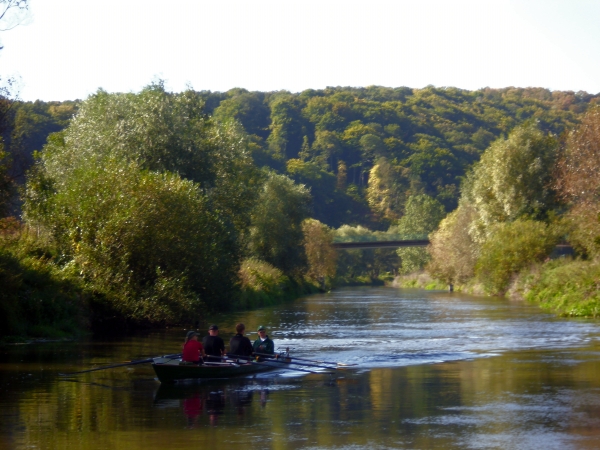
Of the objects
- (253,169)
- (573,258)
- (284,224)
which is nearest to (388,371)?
(573,258)

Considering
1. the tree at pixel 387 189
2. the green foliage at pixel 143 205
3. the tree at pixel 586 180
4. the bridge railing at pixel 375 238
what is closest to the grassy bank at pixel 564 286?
the tree at pixel 586 180

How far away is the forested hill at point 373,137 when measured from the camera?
152500mm

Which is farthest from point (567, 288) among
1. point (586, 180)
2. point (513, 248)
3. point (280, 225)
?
point (280, 225)

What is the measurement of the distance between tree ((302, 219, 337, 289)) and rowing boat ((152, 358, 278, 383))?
63413 millimetres

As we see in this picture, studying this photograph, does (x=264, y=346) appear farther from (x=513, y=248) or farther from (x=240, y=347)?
(x=513, y=248)

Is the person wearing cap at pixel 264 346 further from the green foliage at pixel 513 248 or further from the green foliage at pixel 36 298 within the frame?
the green foliage at pixel 513 248

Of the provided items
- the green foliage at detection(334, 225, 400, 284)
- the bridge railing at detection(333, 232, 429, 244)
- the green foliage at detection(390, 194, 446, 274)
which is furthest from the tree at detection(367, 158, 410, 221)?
the bridge railing at detection(333, 232, 429, 244)

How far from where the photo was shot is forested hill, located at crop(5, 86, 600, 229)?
500 feet

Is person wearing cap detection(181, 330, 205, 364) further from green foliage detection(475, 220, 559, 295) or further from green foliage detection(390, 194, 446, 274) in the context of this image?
green foliage detection(390, 194, 446, 274)

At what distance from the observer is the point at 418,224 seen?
116562 millimetres

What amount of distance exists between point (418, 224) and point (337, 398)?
101 m

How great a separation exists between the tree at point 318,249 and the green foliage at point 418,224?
2840 centimetres

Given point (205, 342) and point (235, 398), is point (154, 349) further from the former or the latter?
point (235, 398)

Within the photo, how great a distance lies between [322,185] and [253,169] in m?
95.5
